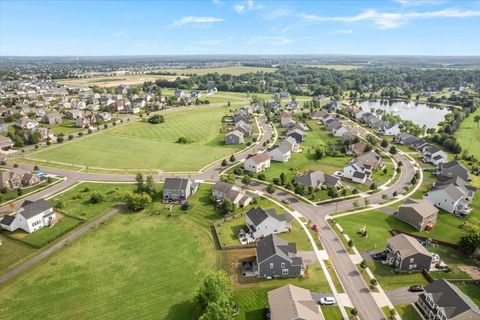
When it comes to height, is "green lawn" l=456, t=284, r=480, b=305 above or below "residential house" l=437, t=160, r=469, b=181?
below

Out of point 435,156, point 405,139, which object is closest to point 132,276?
point 435,156

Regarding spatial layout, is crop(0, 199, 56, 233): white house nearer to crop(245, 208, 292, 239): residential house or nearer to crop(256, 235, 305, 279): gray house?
crop(245, 208, 292, 239): residential house

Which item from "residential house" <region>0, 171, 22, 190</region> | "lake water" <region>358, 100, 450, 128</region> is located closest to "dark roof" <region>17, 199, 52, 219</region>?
"residential house" <region>0, 171, 22, 190</region>

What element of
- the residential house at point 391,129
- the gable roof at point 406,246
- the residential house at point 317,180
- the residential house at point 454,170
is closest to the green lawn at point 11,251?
the residential house at point 317,180

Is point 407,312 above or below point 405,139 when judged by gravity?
below

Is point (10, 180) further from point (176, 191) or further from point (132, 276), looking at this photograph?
point (132, 276)

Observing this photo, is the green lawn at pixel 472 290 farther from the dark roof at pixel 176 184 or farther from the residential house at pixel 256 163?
the residential house at pixel 256 163
